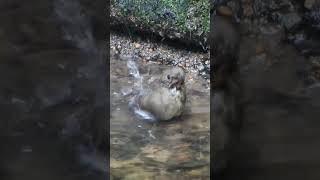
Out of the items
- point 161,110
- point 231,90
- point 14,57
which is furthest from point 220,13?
point 14,57

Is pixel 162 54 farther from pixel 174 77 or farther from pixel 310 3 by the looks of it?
pixel 310 3

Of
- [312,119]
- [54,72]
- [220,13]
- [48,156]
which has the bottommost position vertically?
[48,156]

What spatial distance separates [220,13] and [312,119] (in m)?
0.48

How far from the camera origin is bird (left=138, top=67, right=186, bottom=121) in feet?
6.15

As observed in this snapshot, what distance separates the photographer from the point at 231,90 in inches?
74.7

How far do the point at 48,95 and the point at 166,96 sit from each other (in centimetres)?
40

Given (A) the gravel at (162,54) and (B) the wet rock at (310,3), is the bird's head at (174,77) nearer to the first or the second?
(A) the gravel at (162,54)

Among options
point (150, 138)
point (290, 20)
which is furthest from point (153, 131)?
point (290, 20)

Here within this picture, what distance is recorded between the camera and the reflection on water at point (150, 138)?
1900 mm

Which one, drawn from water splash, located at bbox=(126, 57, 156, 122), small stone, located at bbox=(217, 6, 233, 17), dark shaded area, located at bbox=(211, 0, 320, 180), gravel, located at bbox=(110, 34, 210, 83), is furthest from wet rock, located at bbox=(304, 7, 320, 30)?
water splash, located at bbox=(126, 57, 156, 122)

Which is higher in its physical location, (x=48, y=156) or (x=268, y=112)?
(x=268, y=112)

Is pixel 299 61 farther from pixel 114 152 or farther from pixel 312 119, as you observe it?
pixel 114 152

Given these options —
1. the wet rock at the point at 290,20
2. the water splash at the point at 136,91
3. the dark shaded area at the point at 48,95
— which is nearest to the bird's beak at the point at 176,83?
the water splash at the point at 136,91

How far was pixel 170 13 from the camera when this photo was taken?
1.88 m
